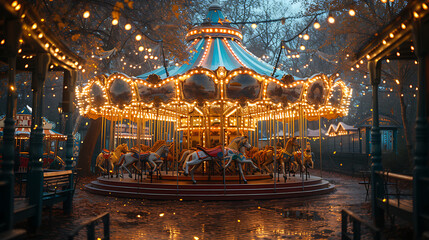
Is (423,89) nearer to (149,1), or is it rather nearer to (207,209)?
(207,209)

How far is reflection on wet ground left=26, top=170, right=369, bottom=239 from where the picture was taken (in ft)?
24.2

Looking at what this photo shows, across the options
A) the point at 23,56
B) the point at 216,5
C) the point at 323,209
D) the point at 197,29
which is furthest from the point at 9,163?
the point at 216,5

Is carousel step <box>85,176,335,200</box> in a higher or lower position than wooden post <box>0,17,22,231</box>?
lower

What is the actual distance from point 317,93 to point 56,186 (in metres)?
9.62

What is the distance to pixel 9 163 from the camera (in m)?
5.62

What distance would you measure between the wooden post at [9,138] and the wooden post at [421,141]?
5.71 metres

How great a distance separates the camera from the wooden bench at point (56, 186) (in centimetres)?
832

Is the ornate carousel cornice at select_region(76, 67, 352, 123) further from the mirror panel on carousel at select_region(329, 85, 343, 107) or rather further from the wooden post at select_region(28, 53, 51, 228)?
the wooden post at select_region(28, 53, 51, 228)

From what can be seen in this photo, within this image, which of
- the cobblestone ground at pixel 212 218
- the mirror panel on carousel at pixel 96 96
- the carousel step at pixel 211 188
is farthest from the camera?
the mirror panel on carousel at pixel 96 96

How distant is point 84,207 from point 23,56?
430 cm

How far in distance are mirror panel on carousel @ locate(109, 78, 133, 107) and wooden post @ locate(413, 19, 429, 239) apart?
33.7ft

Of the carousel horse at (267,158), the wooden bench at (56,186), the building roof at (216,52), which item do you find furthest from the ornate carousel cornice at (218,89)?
the wooden bench at (56,186)

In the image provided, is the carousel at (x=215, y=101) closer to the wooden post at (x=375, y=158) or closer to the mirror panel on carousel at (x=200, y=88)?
the mirror panel on carousel at (x=200, y=88)

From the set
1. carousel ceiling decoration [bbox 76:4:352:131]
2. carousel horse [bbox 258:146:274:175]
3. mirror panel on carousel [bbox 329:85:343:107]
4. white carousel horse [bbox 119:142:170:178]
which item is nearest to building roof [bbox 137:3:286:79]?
carousel ceiling decoration [bbox 76:4:352:131]
